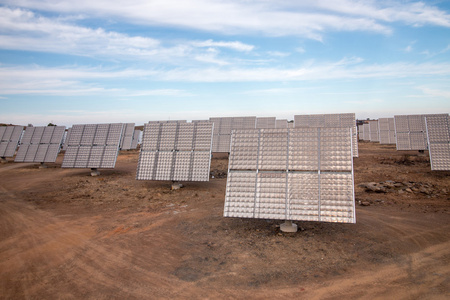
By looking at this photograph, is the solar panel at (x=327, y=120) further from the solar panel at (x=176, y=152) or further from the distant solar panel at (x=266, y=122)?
the solar panel at (x=176, y=152)

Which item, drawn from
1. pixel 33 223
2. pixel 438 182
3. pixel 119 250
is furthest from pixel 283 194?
pixel 438 182

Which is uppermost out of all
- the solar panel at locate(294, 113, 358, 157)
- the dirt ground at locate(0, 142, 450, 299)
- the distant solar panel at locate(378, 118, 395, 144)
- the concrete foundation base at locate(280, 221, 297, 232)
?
the distant solar panel at locate(378, 118, 395, 144)

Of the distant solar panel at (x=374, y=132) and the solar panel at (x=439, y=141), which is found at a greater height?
the distant solar panel at (x=374, y=132)

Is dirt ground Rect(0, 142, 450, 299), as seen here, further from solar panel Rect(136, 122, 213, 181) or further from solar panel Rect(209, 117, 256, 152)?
solar panel Rect(209, 117, 256, 152)

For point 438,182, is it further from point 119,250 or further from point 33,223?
point 33,223

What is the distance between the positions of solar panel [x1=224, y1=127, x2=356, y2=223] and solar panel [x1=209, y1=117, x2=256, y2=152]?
63.2 feet

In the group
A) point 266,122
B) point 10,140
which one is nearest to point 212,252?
point 266,122

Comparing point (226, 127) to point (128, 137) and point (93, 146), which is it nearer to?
point (93, 146)

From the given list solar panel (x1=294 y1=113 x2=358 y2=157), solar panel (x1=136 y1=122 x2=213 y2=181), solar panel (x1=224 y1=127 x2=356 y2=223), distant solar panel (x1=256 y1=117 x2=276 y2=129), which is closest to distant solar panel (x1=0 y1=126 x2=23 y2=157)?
solar panel (x1=136 y1=122 x2=213 y2=181)

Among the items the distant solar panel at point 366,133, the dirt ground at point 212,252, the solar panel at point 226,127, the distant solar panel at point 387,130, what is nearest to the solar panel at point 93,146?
the dirt ground at point 212,252

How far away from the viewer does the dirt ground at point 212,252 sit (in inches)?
213

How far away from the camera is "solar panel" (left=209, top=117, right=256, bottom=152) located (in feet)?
93.5

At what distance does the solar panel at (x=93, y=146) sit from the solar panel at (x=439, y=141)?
21.6m

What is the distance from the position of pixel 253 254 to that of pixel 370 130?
179 feet
